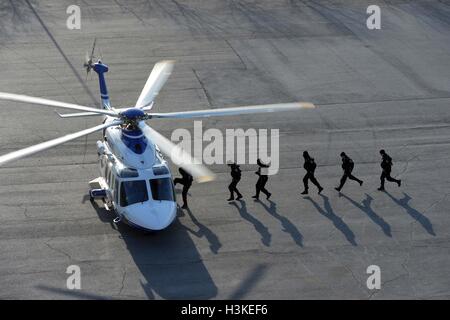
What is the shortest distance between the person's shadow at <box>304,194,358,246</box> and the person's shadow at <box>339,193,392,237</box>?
0.78 meters

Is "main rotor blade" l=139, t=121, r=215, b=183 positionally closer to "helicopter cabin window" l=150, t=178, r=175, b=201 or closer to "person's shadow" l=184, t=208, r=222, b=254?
"helicopter cabin window" l=150, t=178, r=175, b=201

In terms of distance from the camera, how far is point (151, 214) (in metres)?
21.0

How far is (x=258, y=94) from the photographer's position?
3272 centimetres

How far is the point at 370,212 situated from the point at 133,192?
22.3 feet

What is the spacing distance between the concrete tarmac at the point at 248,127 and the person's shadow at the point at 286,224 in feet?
0.28

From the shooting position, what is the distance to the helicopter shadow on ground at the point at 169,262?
63.3ft

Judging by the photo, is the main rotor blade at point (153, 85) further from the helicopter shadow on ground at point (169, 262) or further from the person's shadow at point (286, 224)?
the person's shadow at point (286, 224)

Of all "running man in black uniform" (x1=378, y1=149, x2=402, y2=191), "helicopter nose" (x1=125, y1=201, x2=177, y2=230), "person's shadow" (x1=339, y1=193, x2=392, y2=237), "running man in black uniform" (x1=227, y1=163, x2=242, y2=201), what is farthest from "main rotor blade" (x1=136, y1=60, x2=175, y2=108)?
"running man in black uniform" (x1=378, y1=149, x2=402, y2=191)

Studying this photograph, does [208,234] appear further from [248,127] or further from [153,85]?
[248,127]

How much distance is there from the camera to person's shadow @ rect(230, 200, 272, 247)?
21781mm

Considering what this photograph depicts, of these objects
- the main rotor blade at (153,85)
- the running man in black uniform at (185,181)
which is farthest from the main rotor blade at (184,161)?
the running man in black uniform at (185,181)

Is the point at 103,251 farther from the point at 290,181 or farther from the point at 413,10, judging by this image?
the point at 413,10

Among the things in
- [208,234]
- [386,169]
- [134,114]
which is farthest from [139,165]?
[386,169]

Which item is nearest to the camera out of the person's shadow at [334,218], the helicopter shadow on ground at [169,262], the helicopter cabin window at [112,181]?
the helicopter shadow on ground at [169,262]
